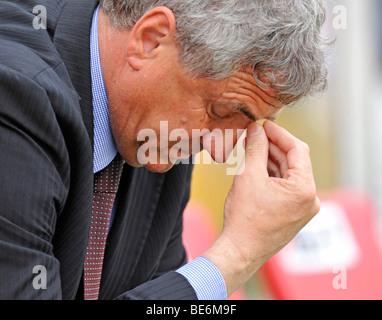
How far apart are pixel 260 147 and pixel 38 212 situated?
2.19 feet

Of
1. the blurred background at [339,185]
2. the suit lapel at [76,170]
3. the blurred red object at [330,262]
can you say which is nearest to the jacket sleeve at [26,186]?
the suit lapel at [76,170]

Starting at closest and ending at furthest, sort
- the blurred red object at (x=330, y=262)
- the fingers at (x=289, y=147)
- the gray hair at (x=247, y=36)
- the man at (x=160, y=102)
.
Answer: the man at (x=160, y=102)
the gray hair at (x=247, y=36)
the fingers at (x=289, y=147)
the blurred red object at (x=330, y=262)

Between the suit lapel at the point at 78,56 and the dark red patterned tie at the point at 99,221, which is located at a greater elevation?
the suit lapel at the point at 78,56

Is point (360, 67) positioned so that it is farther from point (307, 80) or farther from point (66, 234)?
point (66, 234)

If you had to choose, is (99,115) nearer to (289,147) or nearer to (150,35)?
(150,35)

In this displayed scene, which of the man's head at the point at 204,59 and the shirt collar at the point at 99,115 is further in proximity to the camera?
the shirt collar at the point at 99,115

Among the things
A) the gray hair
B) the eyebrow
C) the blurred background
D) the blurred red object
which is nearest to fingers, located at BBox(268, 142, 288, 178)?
the eyebrow

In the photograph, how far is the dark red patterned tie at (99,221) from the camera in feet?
5.79

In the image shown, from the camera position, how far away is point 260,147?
5.81 ft

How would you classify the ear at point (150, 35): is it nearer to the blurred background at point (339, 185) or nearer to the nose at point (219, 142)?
the nose at point (219, 142)

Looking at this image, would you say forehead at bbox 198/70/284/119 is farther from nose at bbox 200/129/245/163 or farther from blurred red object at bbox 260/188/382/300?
blurred red object at bbox 260/188/382/300

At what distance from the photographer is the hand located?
167 cm

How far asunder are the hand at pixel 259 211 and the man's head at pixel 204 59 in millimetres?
146
